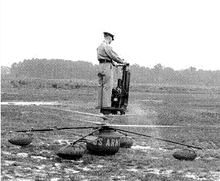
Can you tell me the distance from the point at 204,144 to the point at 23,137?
5.74 meters

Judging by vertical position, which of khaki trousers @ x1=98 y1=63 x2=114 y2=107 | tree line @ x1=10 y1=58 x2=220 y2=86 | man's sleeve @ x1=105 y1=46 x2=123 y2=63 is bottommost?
khaki trousers @ x1=98 y1=63 x2=114 y2=107

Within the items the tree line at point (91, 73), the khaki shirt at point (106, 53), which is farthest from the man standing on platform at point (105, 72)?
the tree line at point (91, 73)

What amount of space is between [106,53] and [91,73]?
127 metres

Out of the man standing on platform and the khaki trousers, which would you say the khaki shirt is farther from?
the khaki trousers

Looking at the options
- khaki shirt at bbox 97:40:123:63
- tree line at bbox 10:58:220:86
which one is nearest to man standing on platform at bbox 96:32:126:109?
khaki shirt at bbox 97:40:123:63

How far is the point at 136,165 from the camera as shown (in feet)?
30.0

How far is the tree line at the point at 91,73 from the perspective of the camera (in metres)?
136

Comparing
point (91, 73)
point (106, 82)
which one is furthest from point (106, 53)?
point (91, 73)

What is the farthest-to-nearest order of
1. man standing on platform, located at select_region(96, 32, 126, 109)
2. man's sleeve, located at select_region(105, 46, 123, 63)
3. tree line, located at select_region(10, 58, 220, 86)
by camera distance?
tree line, located at select_region(10, 58, 220, 86) → man standing on platform, located at select_region(96, 32, 126, 109) → man's sleeve, located at select_region(105, 46, 123, 63)

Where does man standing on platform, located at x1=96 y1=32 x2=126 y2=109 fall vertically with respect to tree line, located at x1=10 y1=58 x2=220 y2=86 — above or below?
below

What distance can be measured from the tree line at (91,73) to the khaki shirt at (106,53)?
12270 cm

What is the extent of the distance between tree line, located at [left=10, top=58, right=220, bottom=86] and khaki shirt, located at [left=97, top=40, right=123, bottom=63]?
123 m

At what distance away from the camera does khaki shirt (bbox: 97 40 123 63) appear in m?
9.87

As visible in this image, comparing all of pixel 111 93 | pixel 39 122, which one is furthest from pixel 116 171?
pixel 39 122
